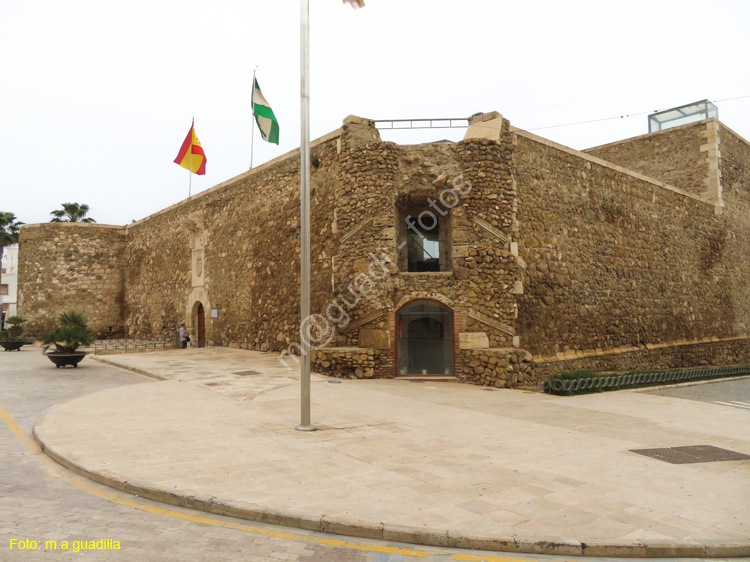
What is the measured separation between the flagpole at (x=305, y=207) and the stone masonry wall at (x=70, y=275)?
25.1 metres

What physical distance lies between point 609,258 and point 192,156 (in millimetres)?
18136

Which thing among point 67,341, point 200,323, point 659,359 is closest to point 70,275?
point 200,323

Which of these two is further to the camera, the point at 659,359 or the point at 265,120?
the point at 659,359

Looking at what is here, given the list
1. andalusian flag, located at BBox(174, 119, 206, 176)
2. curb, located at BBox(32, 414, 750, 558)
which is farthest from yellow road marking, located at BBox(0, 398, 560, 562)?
andalusian flag, located at BBox(174, 119, 206, 176)

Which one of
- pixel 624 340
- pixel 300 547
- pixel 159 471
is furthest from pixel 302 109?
pixel 624 340

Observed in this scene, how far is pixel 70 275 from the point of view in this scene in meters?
27.6

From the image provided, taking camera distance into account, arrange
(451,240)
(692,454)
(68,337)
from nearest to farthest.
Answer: (692,454) → (451,240) → (68,337)

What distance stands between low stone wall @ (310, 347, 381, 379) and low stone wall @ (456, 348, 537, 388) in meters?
2.13

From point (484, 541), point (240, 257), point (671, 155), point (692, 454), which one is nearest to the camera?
point (484, 541)

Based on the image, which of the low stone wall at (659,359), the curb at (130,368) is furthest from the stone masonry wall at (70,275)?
the low stone wall at (659,359)

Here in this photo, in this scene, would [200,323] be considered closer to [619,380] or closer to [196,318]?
[196,318]

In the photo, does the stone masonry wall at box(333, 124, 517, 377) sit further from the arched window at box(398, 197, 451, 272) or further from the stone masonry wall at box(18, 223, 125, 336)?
the stone masonry wall at box(18, 223, 125, 336)

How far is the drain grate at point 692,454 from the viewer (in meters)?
5.79

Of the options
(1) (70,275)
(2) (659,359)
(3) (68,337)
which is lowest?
(2) (659,359)
